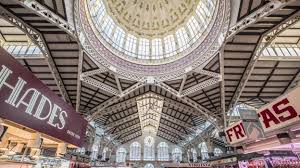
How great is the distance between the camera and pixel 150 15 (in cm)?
2881

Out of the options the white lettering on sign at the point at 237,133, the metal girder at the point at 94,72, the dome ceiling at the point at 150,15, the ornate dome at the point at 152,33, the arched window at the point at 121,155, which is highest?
the dome ceiling at the point at 150,15

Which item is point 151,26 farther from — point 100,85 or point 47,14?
point 47,14

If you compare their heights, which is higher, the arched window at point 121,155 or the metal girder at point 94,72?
the metal girder at point 94,72

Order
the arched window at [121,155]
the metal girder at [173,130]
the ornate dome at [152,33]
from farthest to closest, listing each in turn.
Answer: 1. the arched window at [121,155]
2. the metal girder at [173,130]
3. the ornate dome at [152,33]

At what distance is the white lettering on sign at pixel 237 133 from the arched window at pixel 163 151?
40.5 meters

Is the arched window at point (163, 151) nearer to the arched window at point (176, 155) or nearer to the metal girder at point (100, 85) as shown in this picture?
the arched window at point (176, 155)

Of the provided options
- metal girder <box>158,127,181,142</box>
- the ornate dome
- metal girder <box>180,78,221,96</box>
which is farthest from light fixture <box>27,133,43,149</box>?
metal girder <box>158,127,181,142</box>

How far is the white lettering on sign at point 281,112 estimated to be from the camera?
12.7 feet

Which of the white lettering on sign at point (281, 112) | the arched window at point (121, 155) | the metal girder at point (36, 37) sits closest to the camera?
the white lettering on sign at point (281, 112)

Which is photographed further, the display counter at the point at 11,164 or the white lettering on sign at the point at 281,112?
the display counter at the point at 11,164

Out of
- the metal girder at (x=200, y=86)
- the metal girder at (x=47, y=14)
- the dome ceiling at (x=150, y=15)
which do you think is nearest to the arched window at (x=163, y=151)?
the metal girder at (x=200, y=86)

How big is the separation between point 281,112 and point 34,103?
604cm

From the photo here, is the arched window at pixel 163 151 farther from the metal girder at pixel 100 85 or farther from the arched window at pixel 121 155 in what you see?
the metal girder at pixel 100 85

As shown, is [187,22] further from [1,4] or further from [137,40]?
[1,4]
